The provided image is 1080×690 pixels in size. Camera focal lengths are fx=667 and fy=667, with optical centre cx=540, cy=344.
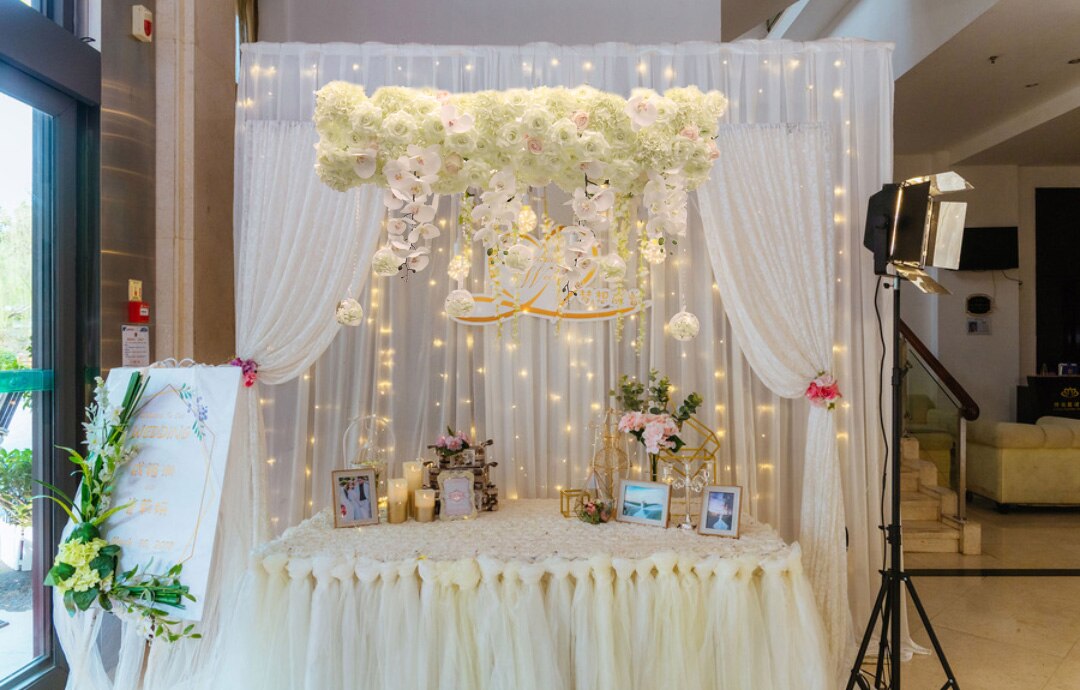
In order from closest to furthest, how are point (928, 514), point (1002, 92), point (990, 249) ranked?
point (928, 514) → point (1002, 92) → point (990, 249)

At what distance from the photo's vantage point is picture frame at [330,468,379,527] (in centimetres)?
298

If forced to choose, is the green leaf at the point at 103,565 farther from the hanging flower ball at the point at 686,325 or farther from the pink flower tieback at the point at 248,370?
the hanging flower ball at the point at 686,325

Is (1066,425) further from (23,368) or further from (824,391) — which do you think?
(23,368)

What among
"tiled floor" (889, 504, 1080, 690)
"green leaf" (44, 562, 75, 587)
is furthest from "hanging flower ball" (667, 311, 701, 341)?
"green leaf" (44, 562, 75, 587)

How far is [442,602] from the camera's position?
2506 millimetres

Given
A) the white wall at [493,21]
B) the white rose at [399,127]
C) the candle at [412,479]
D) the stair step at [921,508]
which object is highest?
the white wall at [493,21]

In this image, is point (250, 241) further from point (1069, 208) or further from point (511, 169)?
point (1069, 208)

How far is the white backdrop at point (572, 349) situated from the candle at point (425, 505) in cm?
49

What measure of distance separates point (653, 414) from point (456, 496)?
998 millimetres

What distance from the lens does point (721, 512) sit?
284cm

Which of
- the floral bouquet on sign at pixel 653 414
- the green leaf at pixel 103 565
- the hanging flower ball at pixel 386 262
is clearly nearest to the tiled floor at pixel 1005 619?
Result: the floral bouquet on sign at pixel 653 414

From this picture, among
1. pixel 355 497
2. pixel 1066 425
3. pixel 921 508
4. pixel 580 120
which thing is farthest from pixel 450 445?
pixel 1066 425

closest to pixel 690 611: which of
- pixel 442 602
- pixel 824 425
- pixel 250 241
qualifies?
pixel 442 602

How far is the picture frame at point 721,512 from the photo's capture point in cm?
280
